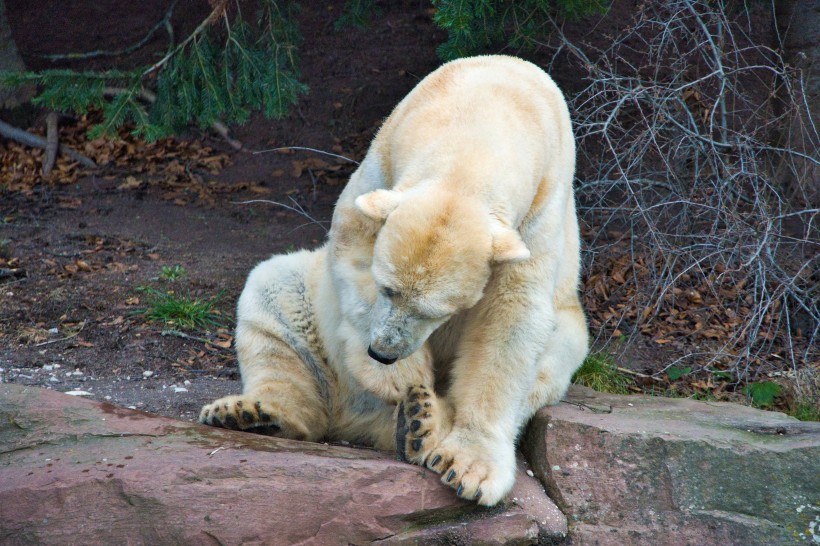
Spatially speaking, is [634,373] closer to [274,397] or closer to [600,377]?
[600,377]

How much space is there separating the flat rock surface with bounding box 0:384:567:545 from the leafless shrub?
89.5 inches

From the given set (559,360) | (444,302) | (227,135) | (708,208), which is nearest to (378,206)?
(444,302)

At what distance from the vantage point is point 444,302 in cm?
285

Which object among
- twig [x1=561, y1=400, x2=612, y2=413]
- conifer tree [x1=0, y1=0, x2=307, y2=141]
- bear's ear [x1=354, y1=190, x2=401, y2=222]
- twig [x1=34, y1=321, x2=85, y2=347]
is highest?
bear's ear [x1=354, y1=190, x2=401, y2=222]

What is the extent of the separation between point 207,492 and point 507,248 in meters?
1.30

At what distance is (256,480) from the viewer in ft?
9.76

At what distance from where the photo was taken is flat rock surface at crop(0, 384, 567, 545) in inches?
112

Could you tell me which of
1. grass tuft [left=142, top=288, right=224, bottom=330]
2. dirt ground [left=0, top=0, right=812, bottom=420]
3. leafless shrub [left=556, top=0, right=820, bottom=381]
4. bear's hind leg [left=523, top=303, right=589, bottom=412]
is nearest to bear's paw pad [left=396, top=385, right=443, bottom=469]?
bear's hind leg [left=523, top=303, right=589, bottom=412]

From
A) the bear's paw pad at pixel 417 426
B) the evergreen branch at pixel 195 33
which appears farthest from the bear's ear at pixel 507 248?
the evergreen branch at pixel 195 33

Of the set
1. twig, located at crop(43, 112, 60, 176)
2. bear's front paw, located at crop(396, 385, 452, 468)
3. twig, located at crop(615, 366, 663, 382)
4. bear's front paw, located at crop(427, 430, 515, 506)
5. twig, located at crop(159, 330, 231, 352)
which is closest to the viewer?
bear's front paw, located at crop(427, 430, 515, 506)

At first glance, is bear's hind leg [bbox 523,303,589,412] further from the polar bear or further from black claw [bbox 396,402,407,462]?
black claw [bbox 396,402,407,462]

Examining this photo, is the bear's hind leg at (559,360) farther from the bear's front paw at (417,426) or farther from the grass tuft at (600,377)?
the grass tuft at (600,377)

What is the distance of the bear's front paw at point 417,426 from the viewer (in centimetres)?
325

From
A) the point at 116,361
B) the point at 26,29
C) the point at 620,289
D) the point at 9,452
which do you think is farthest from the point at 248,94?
the point at 26,29
